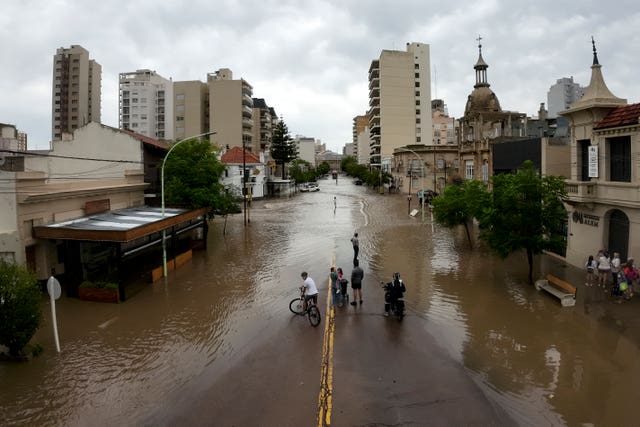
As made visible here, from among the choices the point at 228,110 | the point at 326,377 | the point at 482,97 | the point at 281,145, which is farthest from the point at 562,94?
the point at 326,377

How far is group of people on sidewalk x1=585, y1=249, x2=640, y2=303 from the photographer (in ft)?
50.8

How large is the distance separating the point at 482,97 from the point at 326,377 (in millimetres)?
53870

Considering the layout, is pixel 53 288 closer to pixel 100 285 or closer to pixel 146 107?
pixel 100 285

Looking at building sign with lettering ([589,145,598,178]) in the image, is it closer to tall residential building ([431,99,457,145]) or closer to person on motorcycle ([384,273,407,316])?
person on motorcycle ([384,273,407,316])

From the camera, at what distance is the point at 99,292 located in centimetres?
1609

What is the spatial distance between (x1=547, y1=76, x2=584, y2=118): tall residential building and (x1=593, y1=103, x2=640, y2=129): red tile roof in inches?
2714

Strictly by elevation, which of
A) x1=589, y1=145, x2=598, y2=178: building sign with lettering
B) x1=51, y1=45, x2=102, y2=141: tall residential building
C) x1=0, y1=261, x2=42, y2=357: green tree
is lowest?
x1=0, y1=261, x2=42, y2=357: green tree

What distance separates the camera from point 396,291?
13539mm

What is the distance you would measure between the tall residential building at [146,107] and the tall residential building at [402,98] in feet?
170

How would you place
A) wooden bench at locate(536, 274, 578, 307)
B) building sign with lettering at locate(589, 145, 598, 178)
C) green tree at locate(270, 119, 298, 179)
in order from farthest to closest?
1. green tree at locate(270, 119, 298, 179)
2. building sign with lettering at locate(589, 145, 598, 178)
3. wooden bench at locate(536, 274, 578, 307)

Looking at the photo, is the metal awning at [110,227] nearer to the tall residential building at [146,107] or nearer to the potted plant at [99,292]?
the potted plant at [99,292]

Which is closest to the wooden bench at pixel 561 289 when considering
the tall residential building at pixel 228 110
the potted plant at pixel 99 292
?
the potted plant at pixel 99 292

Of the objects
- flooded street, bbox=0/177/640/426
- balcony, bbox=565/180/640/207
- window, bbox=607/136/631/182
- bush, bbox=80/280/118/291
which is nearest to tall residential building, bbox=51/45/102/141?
flooded street, bbox=0/177/640/426

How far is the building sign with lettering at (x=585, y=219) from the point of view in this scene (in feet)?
62.5
